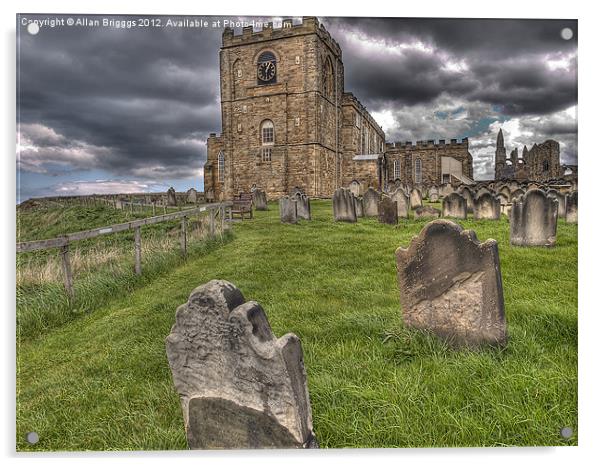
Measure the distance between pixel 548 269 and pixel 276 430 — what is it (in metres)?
3.75

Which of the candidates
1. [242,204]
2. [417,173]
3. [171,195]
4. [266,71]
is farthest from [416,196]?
[171,195]

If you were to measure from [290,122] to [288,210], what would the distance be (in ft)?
7.38

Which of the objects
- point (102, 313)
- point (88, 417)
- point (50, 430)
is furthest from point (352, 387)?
point (102, 313)

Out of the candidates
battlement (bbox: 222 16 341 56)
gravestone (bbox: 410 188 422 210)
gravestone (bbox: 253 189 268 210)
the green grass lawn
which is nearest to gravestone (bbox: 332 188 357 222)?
gravestone (bbox: 253 189 268 210)

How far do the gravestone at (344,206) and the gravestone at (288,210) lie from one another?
113 centimetres

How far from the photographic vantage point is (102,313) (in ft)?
12.4

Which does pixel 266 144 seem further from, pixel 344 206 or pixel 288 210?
pixel 344 206

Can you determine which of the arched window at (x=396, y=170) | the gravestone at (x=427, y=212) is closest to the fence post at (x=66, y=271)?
the gravestone at (x=427, y=212)

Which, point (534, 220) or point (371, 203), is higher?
point (371, 203)

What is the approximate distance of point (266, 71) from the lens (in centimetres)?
698

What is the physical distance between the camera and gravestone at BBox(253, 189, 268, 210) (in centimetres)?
1193

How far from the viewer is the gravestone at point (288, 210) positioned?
9875mm

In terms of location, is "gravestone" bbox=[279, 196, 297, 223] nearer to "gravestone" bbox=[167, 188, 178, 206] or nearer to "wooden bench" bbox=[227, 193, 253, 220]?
"wooden bench" bbox=[227, 193, 253, 220]

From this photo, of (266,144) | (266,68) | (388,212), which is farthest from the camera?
(266,144)
